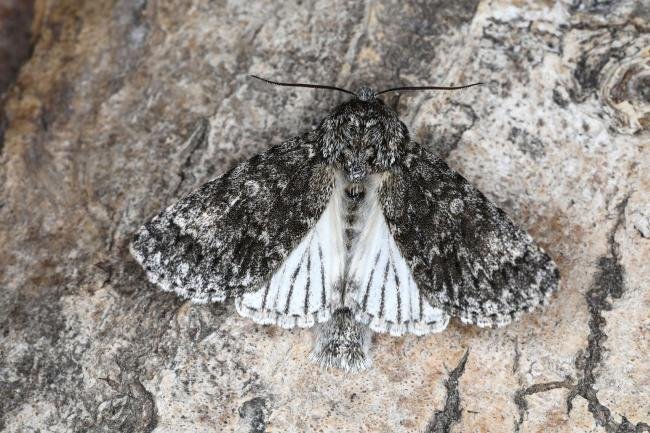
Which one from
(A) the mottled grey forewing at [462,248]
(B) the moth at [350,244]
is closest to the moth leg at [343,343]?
(B) the moth at [350,244]

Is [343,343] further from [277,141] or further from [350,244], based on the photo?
[277,141]

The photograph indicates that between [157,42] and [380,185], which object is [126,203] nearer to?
[157,42]

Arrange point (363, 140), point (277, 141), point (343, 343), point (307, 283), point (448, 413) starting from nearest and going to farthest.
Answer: point (448, 413) → point (343, 343) → point (307, 283) → point (363, 140) → point (277, 141)

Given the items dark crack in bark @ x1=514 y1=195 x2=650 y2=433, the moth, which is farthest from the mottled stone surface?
the moth

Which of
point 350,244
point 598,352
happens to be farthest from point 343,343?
point 598,352

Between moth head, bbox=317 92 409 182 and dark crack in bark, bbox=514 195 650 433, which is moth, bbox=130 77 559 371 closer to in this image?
moth head, bbox=317 92 409 182

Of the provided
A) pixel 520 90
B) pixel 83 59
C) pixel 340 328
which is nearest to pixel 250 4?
pixel 83 59
